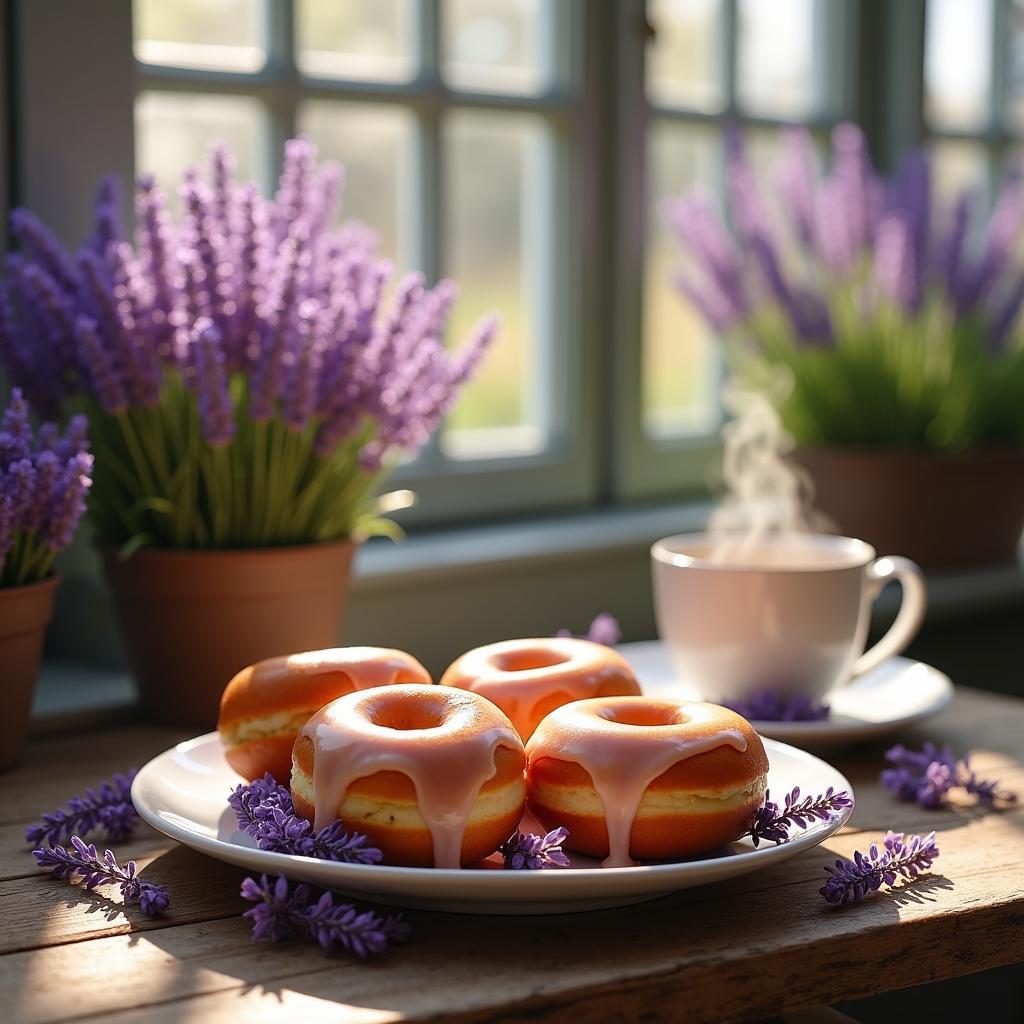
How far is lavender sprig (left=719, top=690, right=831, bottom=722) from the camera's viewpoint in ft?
3.55

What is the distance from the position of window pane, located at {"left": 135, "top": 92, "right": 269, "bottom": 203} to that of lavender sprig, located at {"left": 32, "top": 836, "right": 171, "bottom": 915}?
864 millimetres

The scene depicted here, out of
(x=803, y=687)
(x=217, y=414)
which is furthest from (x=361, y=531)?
(x=803, y=687)

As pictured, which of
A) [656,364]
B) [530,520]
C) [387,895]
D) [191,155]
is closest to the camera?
[387,895]

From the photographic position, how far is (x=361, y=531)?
1.24 metres

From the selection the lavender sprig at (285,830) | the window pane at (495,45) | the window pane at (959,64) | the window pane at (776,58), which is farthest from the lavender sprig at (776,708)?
the window pane at (959,64)

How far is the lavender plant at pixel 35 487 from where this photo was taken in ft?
3.15

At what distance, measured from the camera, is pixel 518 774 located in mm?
762

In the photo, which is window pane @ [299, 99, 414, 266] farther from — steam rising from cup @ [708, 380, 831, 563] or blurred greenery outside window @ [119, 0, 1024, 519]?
steam rising from cup @ [708, 380, 831, 563]

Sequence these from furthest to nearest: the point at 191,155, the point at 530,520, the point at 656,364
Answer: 1. the point at 656,364
2. the point at 530,520
3. the point at 191,155

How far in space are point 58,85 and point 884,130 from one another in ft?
4.37

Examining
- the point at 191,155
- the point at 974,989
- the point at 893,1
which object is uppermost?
the point at 893,1

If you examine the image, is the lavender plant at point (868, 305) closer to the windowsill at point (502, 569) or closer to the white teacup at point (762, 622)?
the windowsill at point (502, 569)

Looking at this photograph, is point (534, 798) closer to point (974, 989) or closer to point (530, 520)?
point (530, 520)

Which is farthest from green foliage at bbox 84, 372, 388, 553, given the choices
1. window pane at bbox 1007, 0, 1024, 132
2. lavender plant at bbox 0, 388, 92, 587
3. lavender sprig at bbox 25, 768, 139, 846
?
window pane at bbox 1007, 0, 1024, 132
